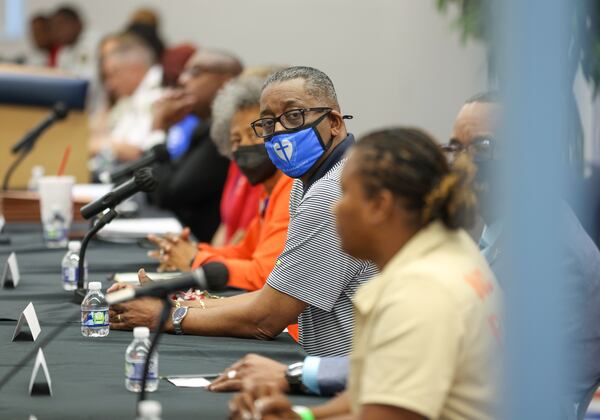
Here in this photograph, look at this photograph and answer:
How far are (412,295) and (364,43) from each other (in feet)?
16.6

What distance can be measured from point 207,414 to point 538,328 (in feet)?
2.44

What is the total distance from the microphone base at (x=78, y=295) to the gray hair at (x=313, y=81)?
0.74 metres

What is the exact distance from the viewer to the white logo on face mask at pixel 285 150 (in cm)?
250

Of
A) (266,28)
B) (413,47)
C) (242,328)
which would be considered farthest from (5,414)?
(266,28)

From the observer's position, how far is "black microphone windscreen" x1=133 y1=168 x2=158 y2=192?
2.84m

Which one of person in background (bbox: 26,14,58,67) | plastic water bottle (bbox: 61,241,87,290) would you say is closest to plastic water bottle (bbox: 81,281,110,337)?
plastic water bottle (bbox: 61,241,87,290)

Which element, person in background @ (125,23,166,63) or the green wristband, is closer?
the green wristband

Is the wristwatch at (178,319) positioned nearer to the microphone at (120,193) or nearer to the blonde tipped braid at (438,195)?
the microphone at (120,193)

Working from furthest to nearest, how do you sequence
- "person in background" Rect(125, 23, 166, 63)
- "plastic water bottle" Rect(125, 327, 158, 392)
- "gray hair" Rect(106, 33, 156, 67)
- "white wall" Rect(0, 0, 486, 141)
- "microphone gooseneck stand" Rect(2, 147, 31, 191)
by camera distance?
"person in background" Rect(125, 23, 166, 63) < "gray hair" Rect(106, 33, 156, 67) < "white wall" Rect(0, 0, 486, 141) < "microphone gooseneck stand" Rect(2, 147, 31, 191) < "plastic water bottle" Rect(125, 327, 158, 392)

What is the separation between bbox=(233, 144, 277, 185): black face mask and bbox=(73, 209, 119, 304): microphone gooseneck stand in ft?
1.89

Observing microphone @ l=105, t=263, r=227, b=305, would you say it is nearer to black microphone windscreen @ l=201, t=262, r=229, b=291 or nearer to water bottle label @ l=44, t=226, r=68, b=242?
black microphone windscreen @ l=201, t=262, r=229, b=291

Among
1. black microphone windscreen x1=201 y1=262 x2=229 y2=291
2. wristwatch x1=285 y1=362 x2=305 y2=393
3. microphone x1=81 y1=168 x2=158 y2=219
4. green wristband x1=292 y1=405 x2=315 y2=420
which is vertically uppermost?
microphone x1=81 y1=168 x2=158 y2=219

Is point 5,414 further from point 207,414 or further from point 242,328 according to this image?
point 242,328

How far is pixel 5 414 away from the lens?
179cm
